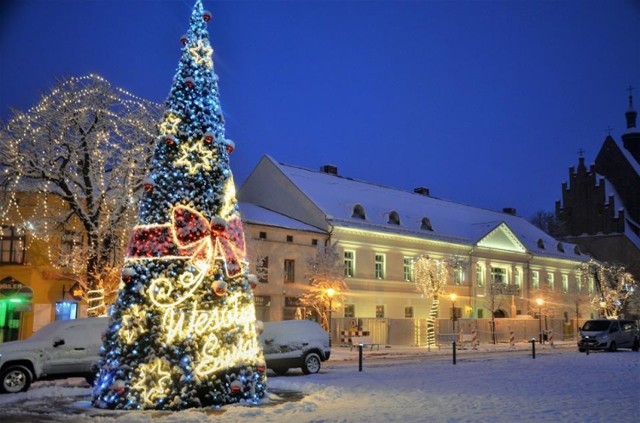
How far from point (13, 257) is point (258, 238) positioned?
13324 millimetres

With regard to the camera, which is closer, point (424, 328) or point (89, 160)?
point (89, 160)

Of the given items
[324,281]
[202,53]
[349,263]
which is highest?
[202,53]

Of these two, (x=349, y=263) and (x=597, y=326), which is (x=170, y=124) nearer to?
(x=597, y=326)

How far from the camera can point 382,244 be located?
46.0 m

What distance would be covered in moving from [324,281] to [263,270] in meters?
3.56

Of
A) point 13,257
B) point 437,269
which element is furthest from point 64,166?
point 437,269

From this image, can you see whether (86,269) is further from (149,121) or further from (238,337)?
(238,337)

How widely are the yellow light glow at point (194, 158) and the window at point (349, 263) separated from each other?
29206 mm


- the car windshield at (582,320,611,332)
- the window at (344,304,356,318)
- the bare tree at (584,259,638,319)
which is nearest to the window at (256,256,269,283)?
the window at (344,304,356,318)

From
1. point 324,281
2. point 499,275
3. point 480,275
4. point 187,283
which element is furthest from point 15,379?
point 499,275

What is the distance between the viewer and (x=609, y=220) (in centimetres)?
7200

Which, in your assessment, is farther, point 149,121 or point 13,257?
point 13,257

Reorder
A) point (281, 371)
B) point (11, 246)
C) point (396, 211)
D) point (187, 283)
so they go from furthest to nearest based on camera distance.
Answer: point (396, 211) < point (11, 246) < point (281, 371) < point (187, 283)

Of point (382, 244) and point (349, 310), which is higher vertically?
point (382, 244)
